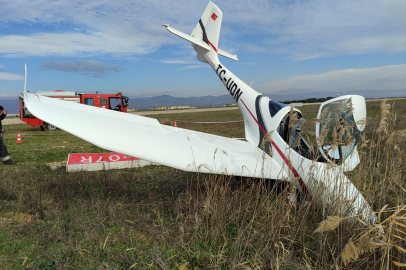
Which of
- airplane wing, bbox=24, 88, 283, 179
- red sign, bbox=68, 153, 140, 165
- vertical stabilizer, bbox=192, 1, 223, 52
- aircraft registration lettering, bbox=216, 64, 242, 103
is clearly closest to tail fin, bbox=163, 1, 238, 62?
vertical stabilizer, bbox=192, 1, 223, 52

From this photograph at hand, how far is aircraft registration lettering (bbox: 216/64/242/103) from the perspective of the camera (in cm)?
739

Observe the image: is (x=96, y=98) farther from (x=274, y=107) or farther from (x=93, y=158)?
(x=274, y=107)

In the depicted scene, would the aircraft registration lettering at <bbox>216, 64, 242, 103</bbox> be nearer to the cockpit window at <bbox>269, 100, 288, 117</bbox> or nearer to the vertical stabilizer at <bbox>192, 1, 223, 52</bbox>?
the vertical stabilizer at <bbox>192, 1, 223, 52</bbox>

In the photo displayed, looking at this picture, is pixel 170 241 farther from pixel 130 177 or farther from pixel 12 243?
pixel 130 177

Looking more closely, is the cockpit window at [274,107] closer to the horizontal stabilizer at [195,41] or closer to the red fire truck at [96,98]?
the horizontal stabilizer at [195,41]

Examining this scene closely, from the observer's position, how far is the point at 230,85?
25.9ft

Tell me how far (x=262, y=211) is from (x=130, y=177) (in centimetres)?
362

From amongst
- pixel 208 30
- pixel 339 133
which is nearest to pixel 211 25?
pixel 208 30

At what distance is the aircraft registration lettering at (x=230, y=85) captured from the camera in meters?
7.39

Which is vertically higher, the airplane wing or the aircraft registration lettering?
the aircraft registration lettering

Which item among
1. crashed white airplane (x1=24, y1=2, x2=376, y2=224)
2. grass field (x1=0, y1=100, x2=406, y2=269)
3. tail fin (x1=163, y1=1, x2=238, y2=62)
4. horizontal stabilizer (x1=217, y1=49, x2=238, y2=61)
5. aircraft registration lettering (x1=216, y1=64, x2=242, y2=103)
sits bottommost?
grass field (x1=0, y1=100, x2=406, y2=269)

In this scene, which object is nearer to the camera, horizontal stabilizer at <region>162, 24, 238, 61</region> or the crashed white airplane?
the crashed white airplane

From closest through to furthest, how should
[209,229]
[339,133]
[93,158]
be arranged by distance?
[339,133] → [209,229] → [93,158]

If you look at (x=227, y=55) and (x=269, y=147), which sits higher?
(x=227, y=55)
